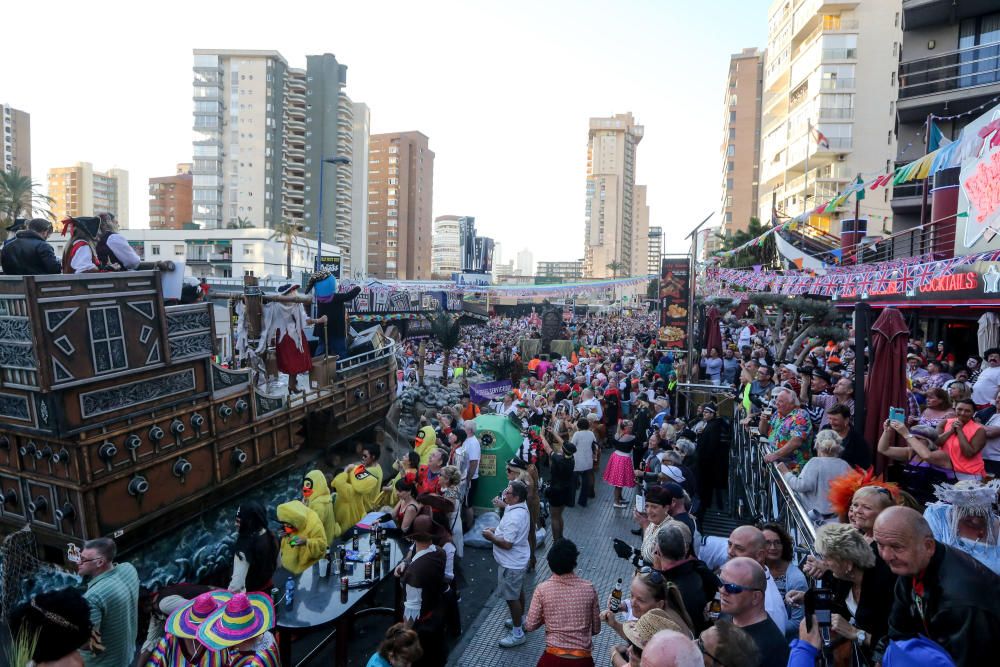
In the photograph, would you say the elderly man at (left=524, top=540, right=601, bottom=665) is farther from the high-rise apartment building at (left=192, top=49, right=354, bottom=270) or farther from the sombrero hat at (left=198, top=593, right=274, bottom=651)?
the high-rise apartment building at (left=192, top=49, right=354, bottom=270)

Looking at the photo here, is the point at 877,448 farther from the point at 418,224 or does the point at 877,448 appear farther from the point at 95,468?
the point at 418,224

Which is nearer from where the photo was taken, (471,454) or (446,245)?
A: (471,454)

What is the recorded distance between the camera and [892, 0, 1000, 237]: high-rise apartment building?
20.3 m

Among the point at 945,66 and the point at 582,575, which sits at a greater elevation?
the point at 945,66

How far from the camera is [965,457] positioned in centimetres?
564

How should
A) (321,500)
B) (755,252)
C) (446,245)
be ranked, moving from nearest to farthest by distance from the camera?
(321,500) < (755,252) < (446,245)

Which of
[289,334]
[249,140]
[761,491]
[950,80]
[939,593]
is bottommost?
[761,491]

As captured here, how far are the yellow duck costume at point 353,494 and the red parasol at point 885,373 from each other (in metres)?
6.38

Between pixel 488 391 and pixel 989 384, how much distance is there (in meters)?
9.94

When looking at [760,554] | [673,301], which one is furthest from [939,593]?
[673,301]

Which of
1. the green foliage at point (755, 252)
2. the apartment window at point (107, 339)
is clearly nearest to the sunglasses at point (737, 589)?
the apartment window at point (107, 339)

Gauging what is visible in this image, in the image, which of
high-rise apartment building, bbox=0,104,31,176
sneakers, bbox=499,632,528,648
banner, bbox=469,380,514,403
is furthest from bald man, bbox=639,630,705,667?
high-rise apartment building, bbox=0,104,31,176

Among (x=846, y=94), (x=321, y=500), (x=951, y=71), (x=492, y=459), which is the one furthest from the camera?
(x=846, y=94)

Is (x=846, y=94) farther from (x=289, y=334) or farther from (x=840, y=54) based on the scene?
(x=289, y=334)
